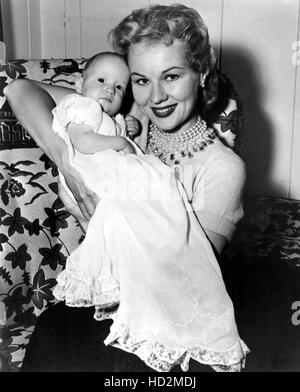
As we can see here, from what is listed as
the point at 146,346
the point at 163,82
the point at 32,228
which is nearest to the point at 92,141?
the point at 163,82

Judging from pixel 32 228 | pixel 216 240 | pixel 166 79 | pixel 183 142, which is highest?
pixel 166 79

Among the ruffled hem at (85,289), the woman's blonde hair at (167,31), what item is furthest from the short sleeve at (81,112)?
A: the ruffled hem at (85,289)

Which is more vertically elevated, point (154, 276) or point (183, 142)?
point (183, 142)

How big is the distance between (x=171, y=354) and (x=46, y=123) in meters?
0.41

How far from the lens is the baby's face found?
27.2 inches

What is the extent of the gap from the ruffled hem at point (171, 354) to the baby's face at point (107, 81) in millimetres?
308

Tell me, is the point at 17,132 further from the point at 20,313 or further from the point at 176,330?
the point at 176,330

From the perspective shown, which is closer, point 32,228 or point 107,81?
point 107,81

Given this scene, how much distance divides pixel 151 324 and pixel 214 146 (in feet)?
0.98

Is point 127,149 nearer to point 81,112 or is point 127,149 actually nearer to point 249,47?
point 81,112

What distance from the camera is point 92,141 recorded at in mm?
657

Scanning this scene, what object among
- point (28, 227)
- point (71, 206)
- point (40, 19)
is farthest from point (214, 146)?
point (40, 19)

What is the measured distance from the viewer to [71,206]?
2.62ft

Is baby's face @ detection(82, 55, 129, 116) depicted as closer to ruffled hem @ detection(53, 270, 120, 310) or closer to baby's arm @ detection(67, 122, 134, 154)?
baby's arm @ detection(67, 122, 134, 154)
